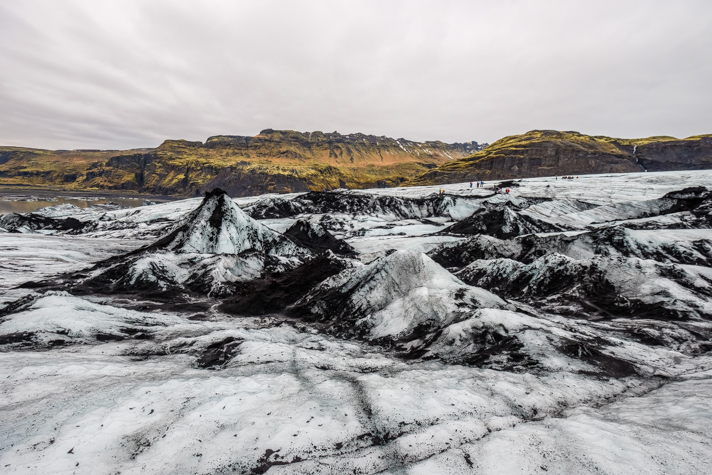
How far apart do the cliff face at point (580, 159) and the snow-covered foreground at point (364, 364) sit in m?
121

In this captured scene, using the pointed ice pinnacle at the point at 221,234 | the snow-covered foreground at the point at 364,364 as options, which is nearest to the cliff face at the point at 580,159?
the snow-covered foreground at the point at 364,364

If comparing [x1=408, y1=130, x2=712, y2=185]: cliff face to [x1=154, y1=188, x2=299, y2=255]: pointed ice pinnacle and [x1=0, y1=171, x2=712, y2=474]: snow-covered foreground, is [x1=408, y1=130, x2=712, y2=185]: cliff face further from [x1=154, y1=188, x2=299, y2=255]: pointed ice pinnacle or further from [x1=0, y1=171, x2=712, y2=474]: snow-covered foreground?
[x1=154, y1=188, x2=299, y2=255]: pointed ice pinnacle

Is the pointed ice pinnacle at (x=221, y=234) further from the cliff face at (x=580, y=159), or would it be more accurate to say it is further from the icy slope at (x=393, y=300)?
the cliff face at (x=580, y=159)

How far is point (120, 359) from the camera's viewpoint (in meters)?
12.6

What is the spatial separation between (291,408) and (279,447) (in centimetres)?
157

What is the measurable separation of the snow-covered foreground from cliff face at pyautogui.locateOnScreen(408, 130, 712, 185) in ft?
398

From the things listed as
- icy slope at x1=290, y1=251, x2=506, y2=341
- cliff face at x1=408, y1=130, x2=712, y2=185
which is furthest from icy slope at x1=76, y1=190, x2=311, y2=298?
cliff face at x1=408, y1=130, x2=712, y2=185

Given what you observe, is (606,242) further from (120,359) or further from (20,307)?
(20,307)

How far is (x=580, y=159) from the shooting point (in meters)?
135

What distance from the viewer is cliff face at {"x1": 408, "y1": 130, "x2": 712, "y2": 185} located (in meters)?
129

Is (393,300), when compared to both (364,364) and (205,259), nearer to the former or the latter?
(364,364)

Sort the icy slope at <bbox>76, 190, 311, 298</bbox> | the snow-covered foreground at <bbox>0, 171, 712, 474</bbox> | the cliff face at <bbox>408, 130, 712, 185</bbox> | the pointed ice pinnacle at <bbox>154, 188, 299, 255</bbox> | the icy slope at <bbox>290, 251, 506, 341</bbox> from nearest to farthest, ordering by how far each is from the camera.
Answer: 1. the snow-covered foreground at <bbox>0, 171, 712, 474</bbox>
2. the icy slope at <bbox>290, 251, 506, 341</bbox>
3. the icy slope at <bbox>76, 190, 311, 298</bbox>
4. the pointed ice pinnacle at <bbox>154, 188, 299, 255</bbox>
5. the cliff face at <bbox>408, 130, 712, 185</bbox>

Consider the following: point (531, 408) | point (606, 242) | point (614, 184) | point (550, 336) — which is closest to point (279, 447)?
point (531, 408)

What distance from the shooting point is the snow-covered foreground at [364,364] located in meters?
7.39
